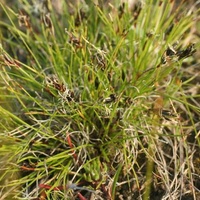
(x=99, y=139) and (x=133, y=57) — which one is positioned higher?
(x=133, y=57)

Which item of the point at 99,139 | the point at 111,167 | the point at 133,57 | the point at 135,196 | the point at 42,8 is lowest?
the point at 135,196

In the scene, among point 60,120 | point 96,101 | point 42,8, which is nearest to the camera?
point 96,101

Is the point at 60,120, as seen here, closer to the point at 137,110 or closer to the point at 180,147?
the point at 137,110

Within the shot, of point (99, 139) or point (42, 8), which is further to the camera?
point (42, 8)

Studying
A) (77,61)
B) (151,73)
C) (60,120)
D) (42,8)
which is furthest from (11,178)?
(42,8)

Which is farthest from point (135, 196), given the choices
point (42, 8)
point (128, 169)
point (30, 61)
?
point (42, 8)

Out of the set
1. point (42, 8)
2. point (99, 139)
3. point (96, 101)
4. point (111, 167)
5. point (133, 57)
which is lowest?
point (111, 167)

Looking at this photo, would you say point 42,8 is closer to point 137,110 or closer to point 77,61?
point 77,61

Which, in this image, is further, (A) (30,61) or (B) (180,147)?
(A) (30,61)

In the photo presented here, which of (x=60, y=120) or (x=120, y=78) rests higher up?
(x=120, y=78)

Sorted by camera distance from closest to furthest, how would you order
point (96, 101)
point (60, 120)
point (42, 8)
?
point (96, 101) < point (60, 120) < point (42, 8)
